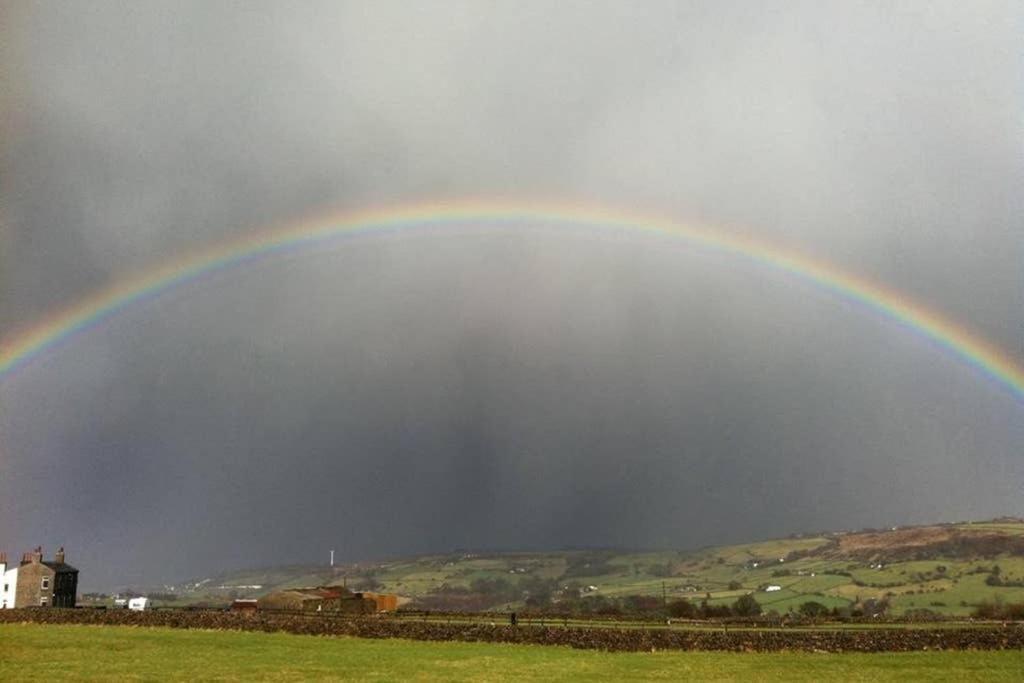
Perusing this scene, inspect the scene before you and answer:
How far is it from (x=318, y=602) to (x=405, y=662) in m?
77.2

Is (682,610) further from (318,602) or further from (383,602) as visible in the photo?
(318,602)

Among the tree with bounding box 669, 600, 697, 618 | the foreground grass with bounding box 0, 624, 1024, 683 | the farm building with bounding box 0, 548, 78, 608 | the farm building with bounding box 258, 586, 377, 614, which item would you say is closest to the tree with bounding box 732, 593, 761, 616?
the tree with bounding box 669, 600, 697, 618

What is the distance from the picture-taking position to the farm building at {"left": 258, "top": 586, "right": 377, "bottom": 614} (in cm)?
11244

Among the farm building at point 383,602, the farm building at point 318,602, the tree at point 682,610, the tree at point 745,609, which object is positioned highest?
the farm building at point 318,602

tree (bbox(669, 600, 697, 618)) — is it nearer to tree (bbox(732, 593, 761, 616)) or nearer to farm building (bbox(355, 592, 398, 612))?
tree (bbox(732, 593, 761, 616))

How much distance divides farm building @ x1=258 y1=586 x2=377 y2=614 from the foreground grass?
54.8m

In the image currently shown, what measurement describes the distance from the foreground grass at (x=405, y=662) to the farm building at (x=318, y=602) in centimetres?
5483

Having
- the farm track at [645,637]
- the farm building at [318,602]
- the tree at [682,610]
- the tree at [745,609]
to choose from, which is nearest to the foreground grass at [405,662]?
the farm track at [645,637]

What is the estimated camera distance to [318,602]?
116 metres

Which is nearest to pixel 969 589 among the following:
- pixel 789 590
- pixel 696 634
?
pixel 789 590

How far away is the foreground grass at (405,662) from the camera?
123ft

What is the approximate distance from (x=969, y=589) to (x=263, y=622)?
138m

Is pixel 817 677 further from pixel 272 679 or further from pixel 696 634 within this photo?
pixel 272 679

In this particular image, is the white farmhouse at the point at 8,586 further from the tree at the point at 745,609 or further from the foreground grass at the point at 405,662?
the tree at the point at 745,609
